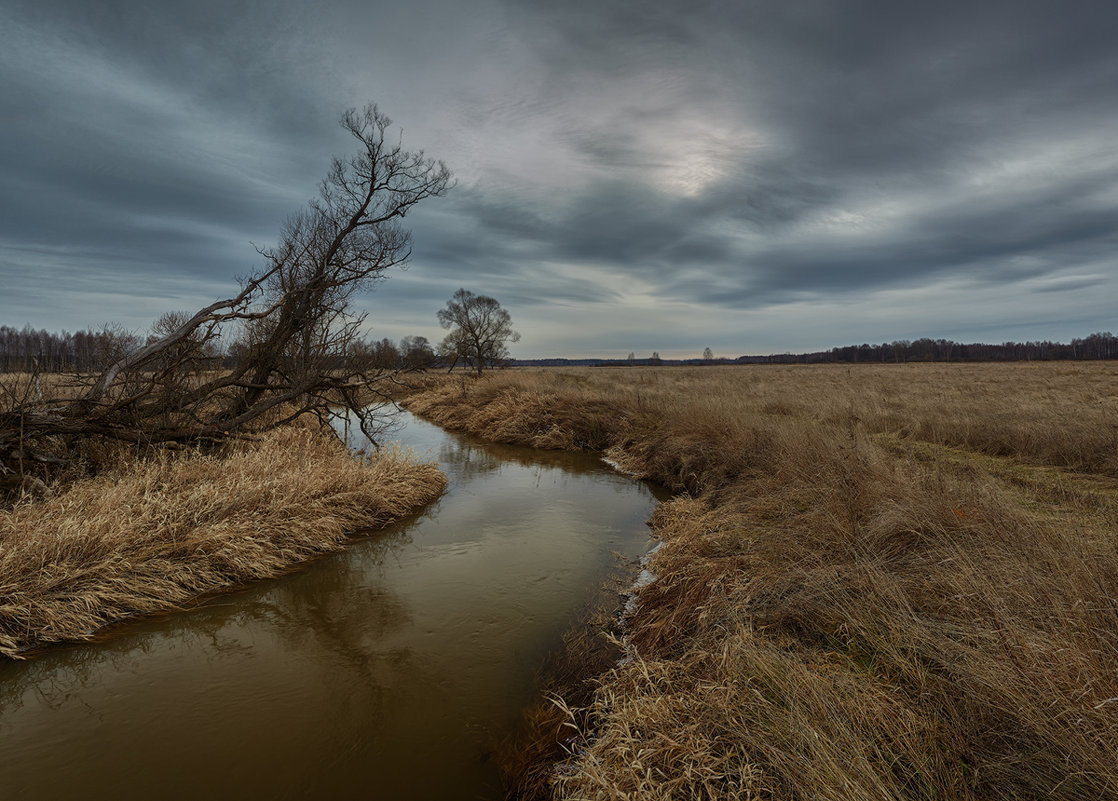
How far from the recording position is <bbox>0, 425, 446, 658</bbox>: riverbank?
16.6ft

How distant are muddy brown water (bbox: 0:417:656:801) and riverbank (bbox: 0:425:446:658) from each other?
335 mm

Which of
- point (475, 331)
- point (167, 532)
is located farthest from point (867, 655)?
point (475, 331)

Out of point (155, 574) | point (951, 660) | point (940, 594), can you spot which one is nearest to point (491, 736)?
point (951, 660)

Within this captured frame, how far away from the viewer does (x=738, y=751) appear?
2.81 meters

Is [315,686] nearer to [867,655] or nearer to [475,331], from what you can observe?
[867,655]

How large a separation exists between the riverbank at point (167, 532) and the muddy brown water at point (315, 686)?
33 cm

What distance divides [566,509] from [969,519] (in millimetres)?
6926

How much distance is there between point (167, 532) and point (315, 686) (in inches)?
136

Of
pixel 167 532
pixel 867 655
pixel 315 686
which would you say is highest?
pixel 867 655

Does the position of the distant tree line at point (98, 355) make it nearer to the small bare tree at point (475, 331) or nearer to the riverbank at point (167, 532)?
the riverbank at point (167, 532)

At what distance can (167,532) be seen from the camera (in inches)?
249

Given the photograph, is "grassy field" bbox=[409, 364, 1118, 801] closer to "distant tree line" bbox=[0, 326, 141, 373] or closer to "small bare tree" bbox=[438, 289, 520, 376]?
"distant tree line" bbox=[0, 326, 141, 373]

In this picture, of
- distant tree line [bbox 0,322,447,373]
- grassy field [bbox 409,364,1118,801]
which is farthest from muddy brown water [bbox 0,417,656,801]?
distant tree line [bbox 0,322,447,373]

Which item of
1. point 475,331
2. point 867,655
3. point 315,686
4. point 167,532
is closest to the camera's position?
point 867,655
